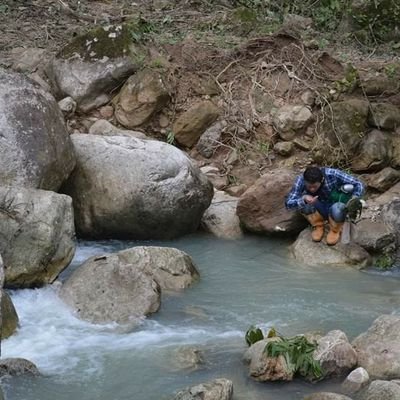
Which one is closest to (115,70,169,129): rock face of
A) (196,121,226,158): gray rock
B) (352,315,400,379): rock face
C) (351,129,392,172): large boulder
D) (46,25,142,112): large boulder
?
(46,25,142,112): large boulder

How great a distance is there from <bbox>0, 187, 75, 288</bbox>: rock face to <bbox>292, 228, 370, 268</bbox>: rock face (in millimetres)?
2358

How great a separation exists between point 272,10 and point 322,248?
5.84m

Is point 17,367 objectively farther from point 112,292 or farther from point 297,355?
point 297,355

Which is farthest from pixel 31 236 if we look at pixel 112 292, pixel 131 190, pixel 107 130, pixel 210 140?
pixel 210 140

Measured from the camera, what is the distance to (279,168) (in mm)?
9844

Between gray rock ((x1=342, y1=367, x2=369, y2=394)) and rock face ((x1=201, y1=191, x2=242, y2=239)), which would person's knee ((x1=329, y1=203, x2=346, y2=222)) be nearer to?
rock face ((x1=201, y1=191, x2=242, y2=239))

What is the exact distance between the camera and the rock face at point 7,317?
235 inches

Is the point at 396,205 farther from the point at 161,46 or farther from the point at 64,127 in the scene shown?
the point at 161,46

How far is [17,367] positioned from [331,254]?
358cm

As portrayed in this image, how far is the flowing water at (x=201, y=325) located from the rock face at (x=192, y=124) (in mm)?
2250

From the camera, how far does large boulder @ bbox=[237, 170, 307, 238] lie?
333 inches

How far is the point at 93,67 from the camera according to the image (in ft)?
Result: 34.9

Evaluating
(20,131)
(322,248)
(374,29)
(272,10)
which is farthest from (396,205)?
(272,10)

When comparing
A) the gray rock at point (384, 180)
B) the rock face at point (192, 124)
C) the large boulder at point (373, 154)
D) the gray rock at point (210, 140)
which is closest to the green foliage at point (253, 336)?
the gray rock at point (384, 180)
